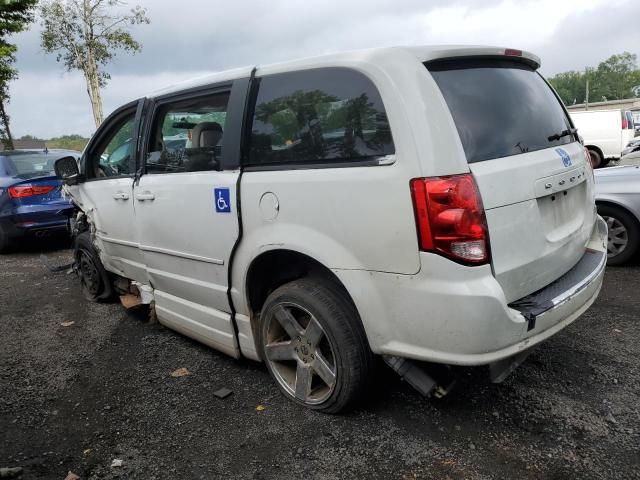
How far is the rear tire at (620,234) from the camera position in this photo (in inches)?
196

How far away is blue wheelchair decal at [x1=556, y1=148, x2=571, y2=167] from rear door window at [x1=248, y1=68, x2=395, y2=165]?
→ 1.06 m

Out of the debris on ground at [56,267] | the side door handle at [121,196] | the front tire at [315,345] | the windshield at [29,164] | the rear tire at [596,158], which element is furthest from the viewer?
the rear tire at [596,158]

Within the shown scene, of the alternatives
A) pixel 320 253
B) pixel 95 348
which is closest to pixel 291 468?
pixel 320 253

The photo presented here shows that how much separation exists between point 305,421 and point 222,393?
0.62 m

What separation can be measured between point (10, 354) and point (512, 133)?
387 cm

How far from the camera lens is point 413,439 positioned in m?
2.52

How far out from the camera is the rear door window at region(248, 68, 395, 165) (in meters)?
2.32

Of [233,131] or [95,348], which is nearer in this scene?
[233,131]

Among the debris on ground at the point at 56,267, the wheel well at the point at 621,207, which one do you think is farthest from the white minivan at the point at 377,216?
the debris on ground at the point at 56,267

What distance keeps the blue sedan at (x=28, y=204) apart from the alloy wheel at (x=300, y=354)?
574cm

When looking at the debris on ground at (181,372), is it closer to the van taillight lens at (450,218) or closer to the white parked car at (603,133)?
the van taillight lens at (450,218)

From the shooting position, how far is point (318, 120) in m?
2.53

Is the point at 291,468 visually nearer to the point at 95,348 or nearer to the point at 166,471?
the point at 166,471

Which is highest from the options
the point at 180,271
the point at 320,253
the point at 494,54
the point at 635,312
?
the point at 494,54
